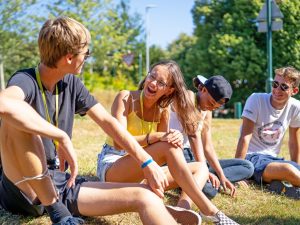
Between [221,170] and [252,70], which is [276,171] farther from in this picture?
[252,70]

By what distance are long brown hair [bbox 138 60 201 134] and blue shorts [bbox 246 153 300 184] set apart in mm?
1271

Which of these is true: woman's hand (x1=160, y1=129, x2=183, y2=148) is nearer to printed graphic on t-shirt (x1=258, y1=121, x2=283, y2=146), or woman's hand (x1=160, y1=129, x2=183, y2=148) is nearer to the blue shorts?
the blue shorts

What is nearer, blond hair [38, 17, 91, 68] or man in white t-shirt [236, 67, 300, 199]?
blond hair [38, 17, 91, 68]

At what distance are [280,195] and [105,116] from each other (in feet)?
7.68

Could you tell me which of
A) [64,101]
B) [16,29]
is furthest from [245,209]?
[16,29]

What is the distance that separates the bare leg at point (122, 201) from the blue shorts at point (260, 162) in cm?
226

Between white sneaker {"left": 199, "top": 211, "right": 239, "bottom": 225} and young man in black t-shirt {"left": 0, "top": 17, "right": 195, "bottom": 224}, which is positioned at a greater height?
young man in black t-shirt {"left": 0, "top": 17, "right": 195, "bottom": 224}

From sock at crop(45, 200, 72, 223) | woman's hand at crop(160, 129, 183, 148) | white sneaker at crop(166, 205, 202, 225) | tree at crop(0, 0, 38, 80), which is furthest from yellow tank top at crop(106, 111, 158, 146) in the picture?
tree at crop(0, 0, 38, 80)

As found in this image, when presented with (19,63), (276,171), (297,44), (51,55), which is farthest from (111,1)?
(51,55)

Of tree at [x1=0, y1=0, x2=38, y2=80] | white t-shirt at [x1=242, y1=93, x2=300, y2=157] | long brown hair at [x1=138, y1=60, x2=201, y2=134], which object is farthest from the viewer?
tree at [x1=0, y1=0, x2=38, y2=80]

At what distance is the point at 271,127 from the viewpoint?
499 cm

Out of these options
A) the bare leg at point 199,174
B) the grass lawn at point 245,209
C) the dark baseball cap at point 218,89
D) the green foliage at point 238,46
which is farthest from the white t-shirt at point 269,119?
the green foliage at point 238,46

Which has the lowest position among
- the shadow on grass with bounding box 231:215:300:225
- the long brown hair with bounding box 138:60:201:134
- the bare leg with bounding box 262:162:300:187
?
the shadow on grass with bounding box 231:215:300:225

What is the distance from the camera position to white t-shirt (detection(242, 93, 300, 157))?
4969 mm
